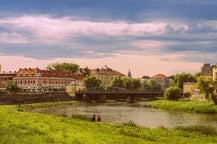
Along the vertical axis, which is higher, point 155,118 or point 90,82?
point 90,82

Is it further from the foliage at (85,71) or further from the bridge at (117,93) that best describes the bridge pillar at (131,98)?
the foliage at (85,71)

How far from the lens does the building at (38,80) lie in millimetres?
134750

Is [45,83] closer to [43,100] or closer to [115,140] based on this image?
[43,100]

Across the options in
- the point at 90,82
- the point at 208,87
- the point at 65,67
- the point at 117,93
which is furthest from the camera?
the point at 65,67

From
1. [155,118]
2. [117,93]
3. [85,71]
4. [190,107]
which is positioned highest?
[85,71]

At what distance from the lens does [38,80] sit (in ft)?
442

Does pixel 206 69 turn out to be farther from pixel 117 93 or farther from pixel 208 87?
pixel 208 87

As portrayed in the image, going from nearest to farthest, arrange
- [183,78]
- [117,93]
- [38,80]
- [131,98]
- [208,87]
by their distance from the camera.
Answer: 1. [208,87]
2. [131,98]
3. [117,93]
4. [183,78]
5. [38,80]

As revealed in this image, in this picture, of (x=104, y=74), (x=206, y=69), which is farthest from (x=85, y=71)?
(x=206, y=69)

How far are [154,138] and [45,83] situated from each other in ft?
368

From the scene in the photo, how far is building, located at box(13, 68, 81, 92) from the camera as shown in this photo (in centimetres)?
13475

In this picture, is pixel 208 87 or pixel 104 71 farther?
pixel 104 71

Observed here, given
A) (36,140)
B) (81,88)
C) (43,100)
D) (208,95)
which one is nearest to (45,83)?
(81,88)

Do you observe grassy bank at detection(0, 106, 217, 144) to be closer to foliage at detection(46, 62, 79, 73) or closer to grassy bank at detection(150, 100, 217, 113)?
grassy bank at detection(150, 100, 217, 113)
